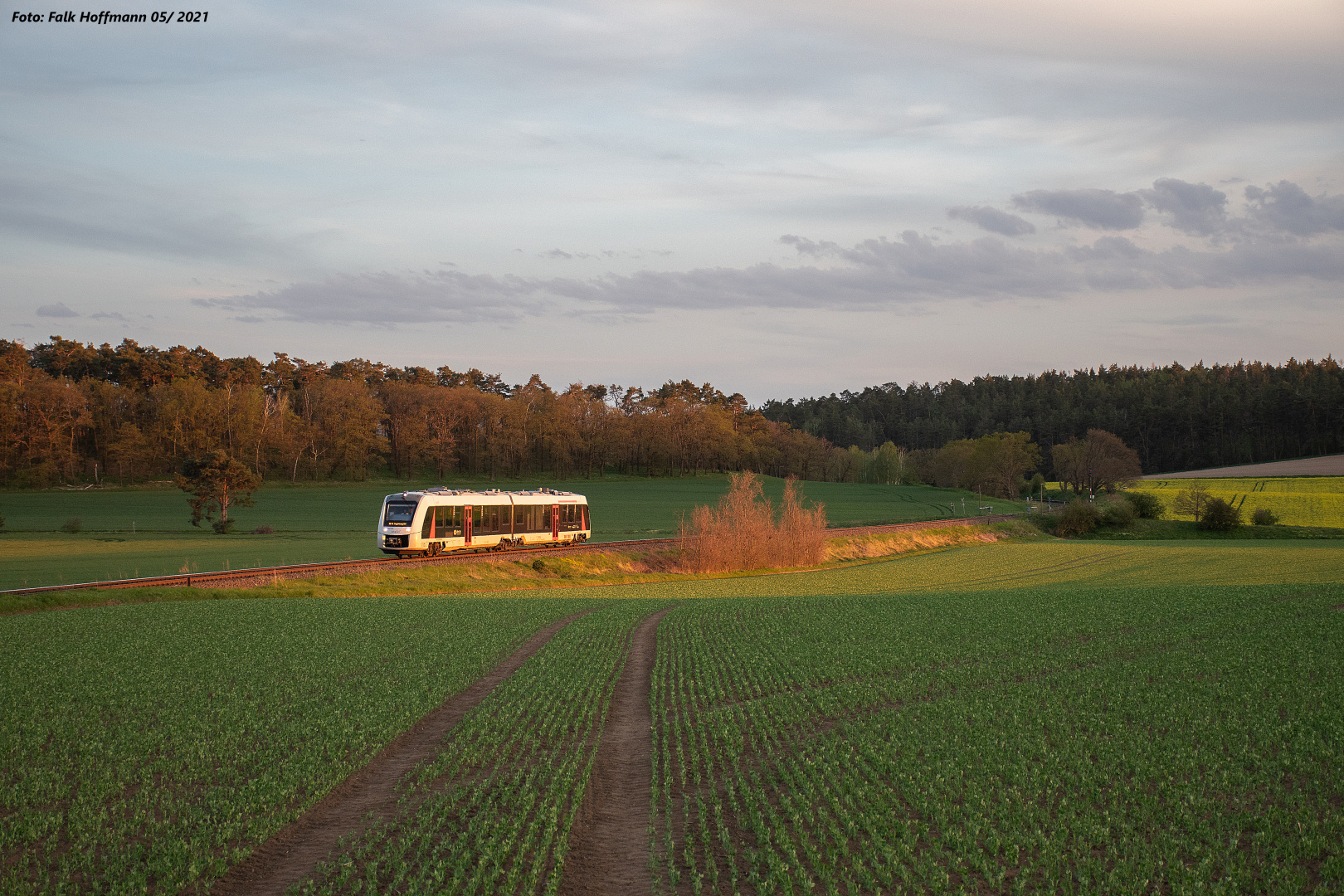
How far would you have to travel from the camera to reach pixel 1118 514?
228 ft

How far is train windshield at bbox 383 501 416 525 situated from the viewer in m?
37.2

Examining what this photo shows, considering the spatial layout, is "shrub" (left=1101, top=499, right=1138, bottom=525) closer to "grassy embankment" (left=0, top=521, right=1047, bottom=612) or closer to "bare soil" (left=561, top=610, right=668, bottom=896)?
"grassy embankment" (left=0, top=521, right=1047, bottom=612)

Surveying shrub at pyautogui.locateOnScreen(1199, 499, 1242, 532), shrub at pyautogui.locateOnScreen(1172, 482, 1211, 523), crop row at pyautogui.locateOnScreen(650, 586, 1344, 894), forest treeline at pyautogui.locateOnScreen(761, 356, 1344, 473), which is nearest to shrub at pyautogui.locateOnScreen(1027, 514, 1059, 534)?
shrub at pyautogui.locateOnScreen(1199, 499, 1242, 532)

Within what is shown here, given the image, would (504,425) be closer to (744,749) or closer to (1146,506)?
(1146,506)

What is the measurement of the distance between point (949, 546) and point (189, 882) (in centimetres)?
5942

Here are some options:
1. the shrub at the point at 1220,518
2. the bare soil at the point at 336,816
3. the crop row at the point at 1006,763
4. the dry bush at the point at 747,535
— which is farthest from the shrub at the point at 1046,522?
the bare soil at the point at 336,816

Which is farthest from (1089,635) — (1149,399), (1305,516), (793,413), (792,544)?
(793,413)

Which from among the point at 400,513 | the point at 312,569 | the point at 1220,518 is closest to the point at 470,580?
the point at 400,513

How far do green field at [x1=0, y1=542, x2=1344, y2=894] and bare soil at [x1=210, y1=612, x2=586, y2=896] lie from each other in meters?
0.23

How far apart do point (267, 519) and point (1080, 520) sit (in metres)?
65.3

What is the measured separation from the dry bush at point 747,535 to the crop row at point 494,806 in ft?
95.4

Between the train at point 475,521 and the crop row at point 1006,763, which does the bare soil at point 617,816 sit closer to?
the crop row at point 1006,763

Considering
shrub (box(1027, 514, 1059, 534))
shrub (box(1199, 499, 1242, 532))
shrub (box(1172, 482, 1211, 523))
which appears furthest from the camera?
shrub (box(1027, 514, 1059, 534))

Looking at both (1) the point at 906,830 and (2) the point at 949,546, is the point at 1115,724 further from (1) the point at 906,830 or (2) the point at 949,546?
(2) the point at 949,546
